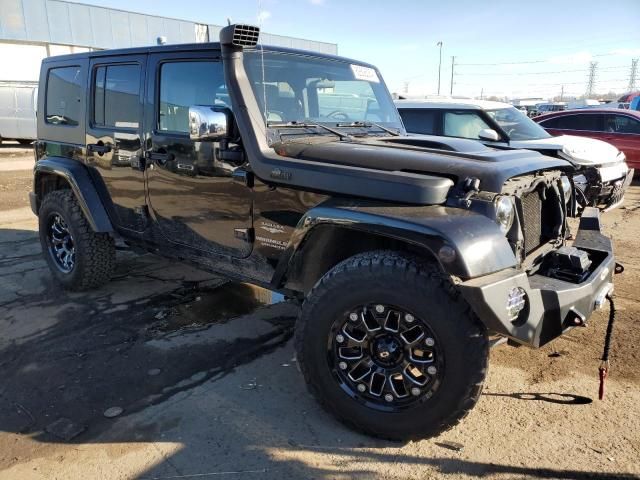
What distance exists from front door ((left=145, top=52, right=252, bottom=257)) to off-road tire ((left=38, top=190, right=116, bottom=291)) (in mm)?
1011

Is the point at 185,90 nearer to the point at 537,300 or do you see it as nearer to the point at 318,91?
the point at 318,91

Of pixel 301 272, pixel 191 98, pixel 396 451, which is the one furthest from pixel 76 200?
pixel 396 451

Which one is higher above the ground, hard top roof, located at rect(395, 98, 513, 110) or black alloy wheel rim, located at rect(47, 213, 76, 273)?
hard top roof, located at rect(395, 98, 513, 110)

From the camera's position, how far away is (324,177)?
2828mm

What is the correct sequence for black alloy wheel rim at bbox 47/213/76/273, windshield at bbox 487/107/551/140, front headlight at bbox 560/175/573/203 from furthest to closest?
windshield at bbox 487/107/551/140 < black alloy wheel rim at bbox 47/213/76/273 < front headlight at bbox 560/175/573/203

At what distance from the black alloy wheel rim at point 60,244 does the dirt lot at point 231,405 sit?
0.38m

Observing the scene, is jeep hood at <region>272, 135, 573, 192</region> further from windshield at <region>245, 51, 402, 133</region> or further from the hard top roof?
the hard top roof

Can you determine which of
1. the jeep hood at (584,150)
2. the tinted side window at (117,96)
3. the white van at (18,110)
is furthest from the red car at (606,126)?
the white van at (18,110)

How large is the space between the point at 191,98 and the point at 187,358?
5.85 ft

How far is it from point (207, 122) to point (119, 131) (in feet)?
4.90

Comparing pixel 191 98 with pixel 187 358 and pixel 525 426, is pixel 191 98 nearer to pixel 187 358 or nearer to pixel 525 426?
pixel 187 358

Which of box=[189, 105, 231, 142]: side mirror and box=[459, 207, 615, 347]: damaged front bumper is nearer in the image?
box=[459, 207, 615, 347]: damaged front bumper

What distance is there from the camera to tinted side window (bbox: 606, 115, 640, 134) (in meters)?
11.0

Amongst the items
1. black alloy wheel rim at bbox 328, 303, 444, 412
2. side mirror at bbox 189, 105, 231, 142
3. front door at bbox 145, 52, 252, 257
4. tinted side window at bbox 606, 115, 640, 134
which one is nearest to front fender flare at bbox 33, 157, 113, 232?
front door at bbox 145, 52, 252, 257
